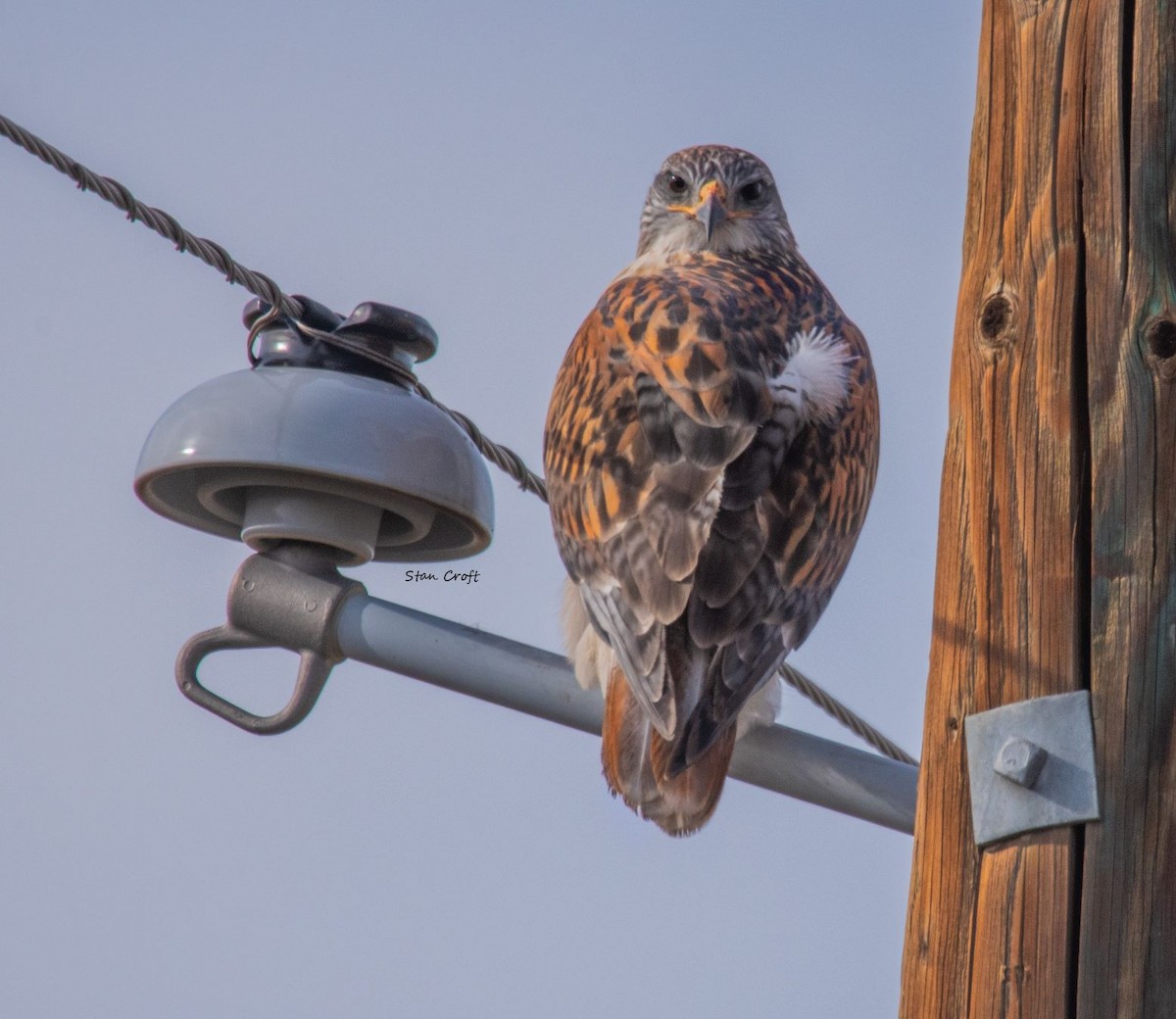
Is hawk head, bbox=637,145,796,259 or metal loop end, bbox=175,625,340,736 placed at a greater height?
hawk head, bbox=637,145,796,259

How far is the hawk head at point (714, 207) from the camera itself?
4.98 meters

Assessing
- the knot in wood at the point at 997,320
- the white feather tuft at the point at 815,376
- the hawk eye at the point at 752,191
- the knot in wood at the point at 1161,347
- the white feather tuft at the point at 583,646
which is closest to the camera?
the knot in wood at the point at 1161,347

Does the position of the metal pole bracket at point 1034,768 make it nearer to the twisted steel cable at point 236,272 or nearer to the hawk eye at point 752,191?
the twisted steel cable at point 236,272

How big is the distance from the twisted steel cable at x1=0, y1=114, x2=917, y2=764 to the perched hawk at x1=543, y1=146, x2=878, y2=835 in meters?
0.19

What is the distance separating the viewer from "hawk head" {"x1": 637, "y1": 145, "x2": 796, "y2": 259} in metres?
4.98

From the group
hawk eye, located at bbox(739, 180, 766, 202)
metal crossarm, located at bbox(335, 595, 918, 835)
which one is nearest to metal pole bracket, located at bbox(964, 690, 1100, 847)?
metal crossarm, located at bbox(335, 595, 918, 835)

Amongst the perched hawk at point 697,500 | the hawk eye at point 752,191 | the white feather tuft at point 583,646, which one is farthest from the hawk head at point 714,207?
the white feather tuft at point 583,646

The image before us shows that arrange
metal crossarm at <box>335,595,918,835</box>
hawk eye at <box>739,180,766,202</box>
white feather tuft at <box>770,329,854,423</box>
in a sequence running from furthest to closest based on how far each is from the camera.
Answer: hawk eye at <box>739,180,766,202</box> < white feather tuft at <box>770,329,854,423</box> < metal crossarm at <box>335,595,918,835</box>

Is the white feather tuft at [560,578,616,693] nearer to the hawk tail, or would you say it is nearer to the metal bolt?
the hawk tail

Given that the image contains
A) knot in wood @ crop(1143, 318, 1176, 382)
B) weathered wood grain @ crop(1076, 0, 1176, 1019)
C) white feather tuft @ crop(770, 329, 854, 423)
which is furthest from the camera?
white feather tuft @ crop(770, 329, 854, 423)

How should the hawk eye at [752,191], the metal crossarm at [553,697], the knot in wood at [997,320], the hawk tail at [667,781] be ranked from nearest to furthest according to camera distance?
1. the knot in wood at [997,320]
2. the metal crossarm at [553,697]
3. the hawk tail at [667,781]
4. the hawk eye at [752,191]

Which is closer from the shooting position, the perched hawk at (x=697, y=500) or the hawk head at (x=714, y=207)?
the perched hawk at (x=697, y=500)

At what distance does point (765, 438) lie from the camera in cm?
340

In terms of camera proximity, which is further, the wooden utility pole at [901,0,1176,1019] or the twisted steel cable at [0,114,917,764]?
the twisted steel cable at [0,114,917,764]
